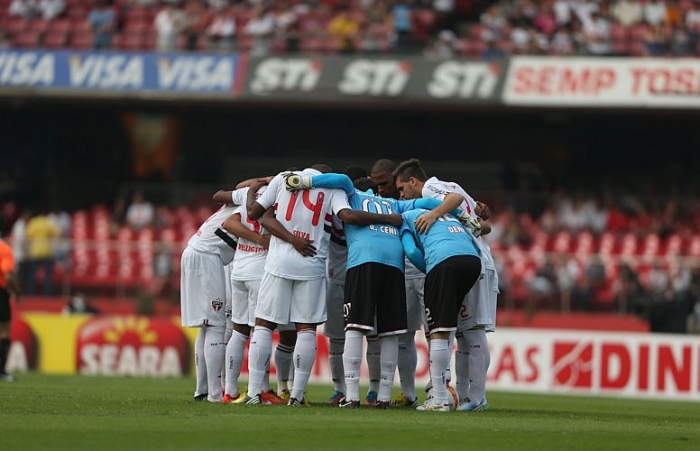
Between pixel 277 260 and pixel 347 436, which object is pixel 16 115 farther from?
pixel 347 436

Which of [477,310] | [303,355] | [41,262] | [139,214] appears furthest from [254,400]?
[139,214]

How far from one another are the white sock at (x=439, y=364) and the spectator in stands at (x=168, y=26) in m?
18.3

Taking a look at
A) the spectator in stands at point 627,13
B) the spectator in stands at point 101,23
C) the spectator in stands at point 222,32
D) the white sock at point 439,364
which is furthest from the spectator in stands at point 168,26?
the white sock at point 439,364

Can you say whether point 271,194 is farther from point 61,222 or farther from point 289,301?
point 61,222

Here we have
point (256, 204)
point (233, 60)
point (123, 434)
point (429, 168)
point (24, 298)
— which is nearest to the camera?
point (123, 434)

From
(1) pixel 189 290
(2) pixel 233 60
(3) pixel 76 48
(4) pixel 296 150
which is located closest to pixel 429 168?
(4) pixel 296 150

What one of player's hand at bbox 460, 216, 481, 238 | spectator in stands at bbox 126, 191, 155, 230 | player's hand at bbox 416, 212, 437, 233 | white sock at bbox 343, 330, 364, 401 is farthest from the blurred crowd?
white sock at bbox 343, 330, 364, 401

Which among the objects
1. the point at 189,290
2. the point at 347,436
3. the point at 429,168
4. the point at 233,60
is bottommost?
the point at 347,436

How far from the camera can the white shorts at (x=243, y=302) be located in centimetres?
1205

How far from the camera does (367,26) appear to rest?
29.1 m

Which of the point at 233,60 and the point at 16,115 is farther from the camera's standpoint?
the point at 16,115

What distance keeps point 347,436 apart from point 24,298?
1730 cm

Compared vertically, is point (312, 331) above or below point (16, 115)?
below

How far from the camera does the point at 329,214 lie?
11859 mm
